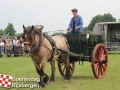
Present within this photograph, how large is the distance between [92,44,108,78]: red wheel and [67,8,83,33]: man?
92 centimetres

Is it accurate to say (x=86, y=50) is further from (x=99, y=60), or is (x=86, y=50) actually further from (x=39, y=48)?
(x=39, y=48)

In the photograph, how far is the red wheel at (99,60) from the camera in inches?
415

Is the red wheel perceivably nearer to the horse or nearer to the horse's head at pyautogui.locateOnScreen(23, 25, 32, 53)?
the horse

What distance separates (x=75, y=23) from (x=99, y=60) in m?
1.62

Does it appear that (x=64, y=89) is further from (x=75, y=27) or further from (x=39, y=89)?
(x=75, y=27)

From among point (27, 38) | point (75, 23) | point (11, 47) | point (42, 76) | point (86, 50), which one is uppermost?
point (75, 23)

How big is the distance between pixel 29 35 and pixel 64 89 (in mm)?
1822

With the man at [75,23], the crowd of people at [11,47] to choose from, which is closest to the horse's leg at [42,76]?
the man at [75,23]

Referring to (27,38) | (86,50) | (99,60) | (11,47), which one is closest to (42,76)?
(27,38)

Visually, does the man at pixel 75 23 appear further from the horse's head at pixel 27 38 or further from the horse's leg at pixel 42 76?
the horse's head at pixel 27 38

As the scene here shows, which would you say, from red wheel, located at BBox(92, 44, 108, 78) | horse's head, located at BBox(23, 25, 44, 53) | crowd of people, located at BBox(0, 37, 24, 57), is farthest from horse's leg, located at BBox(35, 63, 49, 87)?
crowd of people, located at BBox(0, 37, 24, 57)

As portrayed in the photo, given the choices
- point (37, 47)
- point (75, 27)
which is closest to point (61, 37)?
point (75, 27)

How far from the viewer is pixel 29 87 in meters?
8.80

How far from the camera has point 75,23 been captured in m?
11.0
